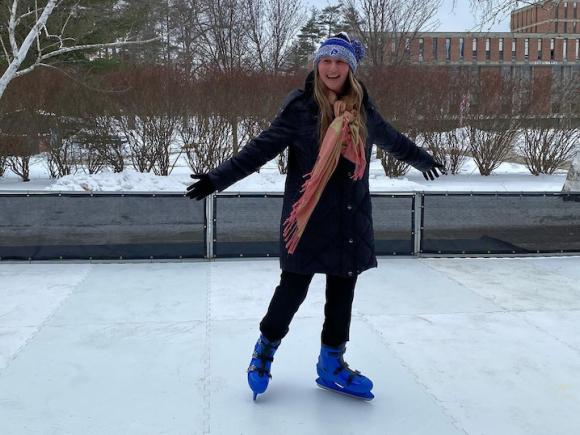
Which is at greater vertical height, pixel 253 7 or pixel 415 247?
pixel 253 7

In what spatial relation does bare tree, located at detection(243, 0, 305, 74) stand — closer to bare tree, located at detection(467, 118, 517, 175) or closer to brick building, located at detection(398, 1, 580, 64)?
bare tree, located at detection(467, 118, 517, 175)

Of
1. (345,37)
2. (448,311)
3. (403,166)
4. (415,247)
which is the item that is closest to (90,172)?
(403,166)

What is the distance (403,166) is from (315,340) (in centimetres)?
1152

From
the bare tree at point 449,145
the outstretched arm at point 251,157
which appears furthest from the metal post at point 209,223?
the bare tree at point 449,145

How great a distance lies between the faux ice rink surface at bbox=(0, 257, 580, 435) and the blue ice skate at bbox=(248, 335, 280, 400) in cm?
9

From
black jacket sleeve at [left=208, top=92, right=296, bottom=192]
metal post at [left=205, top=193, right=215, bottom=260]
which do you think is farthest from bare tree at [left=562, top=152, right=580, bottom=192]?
black jacket sleeve at [left=208, top=92, right=296, bottom=192]

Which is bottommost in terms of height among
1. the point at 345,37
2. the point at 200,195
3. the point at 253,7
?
the point at 200,195

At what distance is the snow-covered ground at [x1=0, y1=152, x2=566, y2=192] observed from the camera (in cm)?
1284

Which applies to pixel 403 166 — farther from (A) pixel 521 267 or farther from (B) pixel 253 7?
(B) pixel 253 7

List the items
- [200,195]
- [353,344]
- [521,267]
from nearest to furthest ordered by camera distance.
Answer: [200,195] < [353,344] < [521,267]

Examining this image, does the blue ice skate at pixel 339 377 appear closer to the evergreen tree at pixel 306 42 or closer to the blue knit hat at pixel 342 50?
the blue knit hat at pixel 342 50

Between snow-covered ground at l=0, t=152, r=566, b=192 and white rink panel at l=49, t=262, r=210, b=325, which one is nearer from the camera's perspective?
white rink panel at l=49, t=262, r=210, b=325

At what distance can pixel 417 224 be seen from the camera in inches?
247

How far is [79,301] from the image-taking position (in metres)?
4.70
